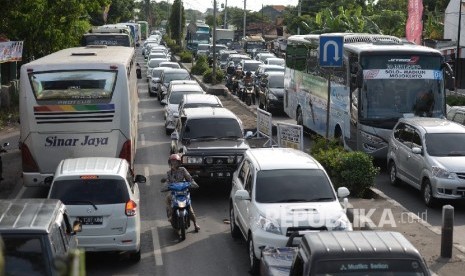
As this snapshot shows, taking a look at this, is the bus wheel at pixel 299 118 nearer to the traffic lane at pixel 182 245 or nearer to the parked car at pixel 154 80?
the traffic lane at pixel 182 245

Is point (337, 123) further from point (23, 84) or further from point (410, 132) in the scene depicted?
point (23, 84)

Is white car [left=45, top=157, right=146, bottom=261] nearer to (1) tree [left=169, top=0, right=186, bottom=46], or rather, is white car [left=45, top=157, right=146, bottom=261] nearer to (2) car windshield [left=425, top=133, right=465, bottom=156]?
(2) car windshield [left=425, top=133, right=465, bottom=156]

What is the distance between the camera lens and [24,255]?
7.59 metres

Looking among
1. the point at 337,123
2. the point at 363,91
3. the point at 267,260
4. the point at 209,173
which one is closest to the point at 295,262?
the point at 267,260

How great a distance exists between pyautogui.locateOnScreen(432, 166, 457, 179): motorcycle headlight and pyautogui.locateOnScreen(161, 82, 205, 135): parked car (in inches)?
470

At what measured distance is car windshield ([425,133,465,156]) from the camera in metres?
17.4

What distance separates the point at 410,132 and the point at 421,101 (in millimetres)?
2915

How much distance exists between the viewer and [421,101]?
70.2 feet

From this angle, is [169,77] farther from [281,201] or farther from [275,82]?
[281,201]

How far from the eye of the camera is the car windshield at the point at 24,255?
7402 mm

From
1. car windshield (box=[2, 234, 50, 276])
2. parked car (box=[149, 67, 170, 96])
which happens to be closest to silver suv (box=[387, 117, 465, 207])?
car windshield (box=[2, 234, 50, 276])

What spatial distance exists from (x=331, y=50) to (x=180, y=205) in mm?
5957

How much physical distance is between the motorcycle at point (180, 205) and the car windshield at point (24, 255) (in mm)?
6524

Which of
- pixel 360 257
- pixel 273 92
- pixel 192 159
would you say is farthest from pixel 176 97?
pixel 360 257
